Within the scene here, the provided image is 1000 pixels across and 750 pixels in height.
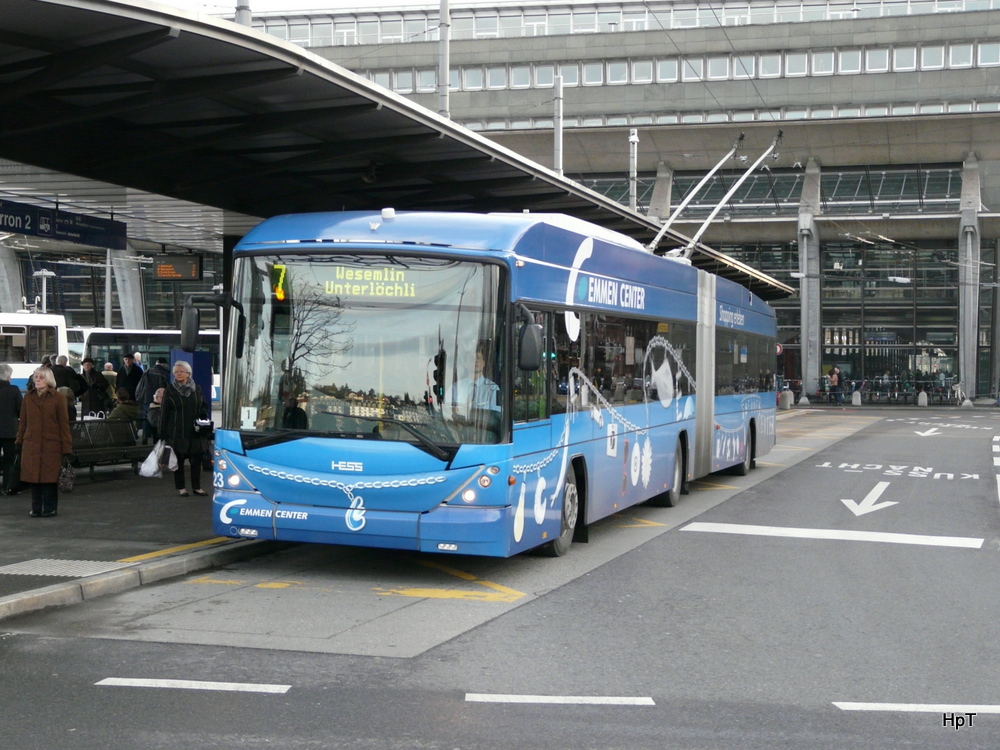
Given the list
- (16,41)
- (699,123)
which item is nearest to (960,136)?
(699,123)

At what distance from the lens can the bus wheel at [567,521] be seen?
11367 mm

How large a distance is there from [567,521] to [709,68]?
44021 mm

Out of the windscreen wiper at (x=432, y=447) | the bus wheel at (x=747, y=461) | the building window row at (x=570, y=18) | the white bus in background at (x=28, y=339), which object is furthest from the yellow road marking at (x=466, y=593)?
the building window row at (x=570, y=18)

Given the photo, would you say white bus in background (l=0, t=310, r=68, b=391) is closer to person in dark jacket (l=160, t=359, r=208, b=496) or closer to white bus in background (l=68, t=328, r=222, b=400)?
white bus in background (l=68, t=328, r=222, b=400)

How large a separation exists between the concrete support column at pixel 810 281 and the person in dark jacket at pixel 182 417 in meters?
44.7

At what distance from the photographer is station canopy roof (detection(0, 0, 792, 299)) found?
10.5 m

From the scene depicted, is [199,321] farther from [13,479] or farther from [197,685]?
[13,479]

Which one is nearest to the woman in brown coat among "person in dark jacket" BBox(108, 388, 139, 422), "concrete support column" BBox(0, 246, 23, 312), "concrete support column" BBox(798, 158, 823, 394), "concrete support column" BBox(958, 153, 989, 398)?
"person in dark jacket" BBox(108, 388, 139, 422)

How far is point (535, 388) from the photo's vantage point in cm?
1051

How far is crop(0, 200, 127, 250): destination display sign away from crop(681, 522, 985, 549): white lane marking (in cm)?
980

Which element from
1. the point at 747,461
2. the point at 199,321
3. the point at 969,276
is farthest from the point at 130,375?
the point at 969,276

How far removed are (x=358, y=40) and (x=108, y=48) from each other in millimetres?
50796

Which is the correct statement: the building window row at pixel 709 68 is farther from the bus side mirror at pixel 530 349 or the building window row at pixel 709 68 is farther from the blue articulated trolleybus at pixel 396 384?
the bus side mirror at pixel 530 349

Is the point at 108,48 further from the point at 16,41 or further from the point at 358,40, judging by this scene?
the point at 358,40
